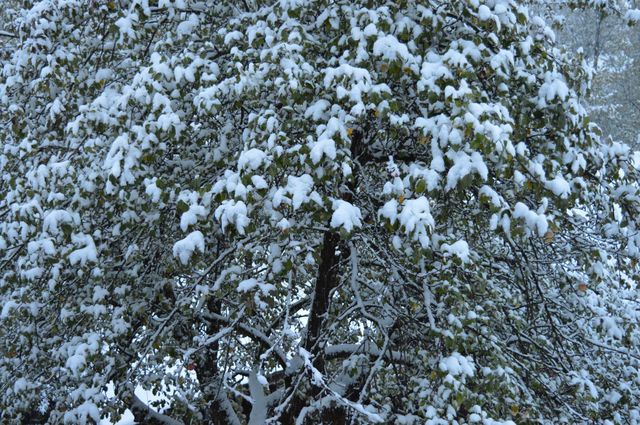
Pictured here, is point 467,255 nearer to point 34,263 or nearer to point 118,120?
point 118,120

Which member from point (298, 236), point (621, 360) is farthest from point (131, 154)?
point (621, 360)

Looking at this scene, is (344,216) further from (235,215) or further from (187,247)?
(187,247)

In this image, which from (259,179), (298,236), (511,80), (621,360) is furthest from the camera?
(621,360)

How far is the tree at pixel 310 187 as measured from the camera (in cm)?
417

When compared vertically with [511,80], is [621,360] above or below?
below

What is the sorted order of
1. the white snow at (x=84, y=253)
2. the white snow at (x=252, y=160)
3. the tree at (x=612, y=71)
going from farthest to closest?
the tree at (x=612, y=71)
the white snow at (x=84, y=253)
the white snow at (x=252, y=160)

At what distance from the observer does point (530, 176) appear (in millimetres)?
4391

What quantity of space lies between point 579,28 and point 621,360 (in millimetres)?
26150

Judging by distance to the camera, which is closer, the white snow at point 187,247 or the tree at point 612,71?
the white snow at point 187,247

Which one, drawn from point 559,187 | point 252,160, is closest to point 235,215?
point 252,160

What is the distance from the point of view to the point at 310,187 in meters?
4.16

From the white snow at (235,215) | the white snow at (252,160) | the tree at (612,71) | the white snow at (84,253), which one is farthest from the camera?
the tree at (612,71)

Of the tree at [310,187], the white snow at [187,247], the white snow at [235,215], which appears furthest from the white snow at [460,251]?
the white snow at [187,247]

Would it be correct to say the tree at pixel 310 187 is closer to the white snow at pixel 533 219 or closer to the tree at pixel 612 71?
the white snow at pixel 533 219
